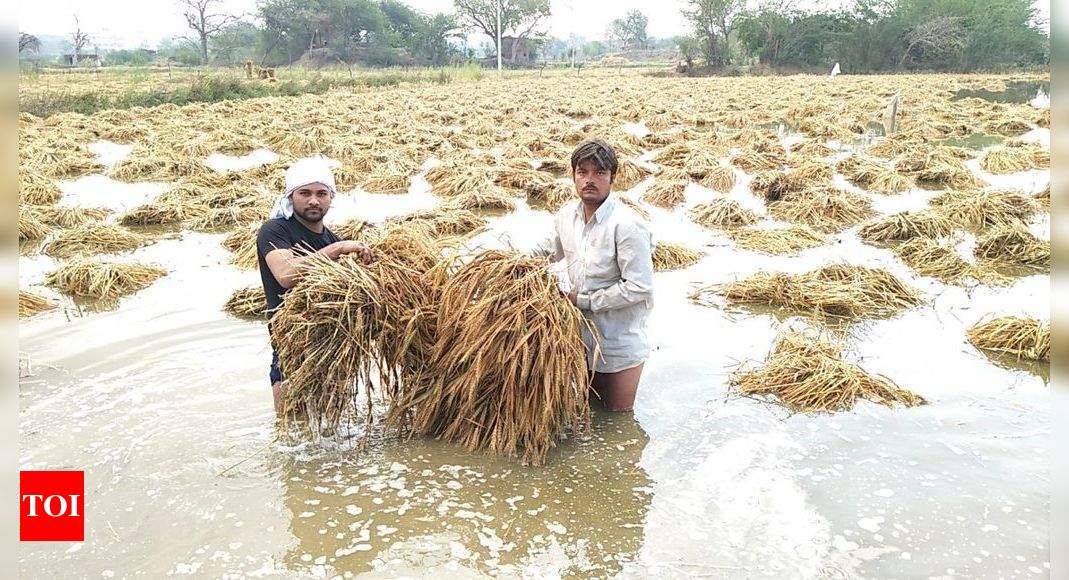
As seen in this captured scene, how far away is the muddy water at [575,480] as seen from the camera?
282 cm

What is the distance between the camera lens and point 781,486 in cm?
333

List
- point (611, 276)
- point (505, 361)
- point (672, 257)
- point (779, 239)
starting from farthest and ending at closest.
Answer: point (779, 239) → point (672, 257) → point (611, 276) → point (505, 361)

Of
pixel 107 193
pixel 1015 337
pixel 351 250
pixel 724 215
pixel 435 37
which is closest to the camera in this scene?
pixel 351 250

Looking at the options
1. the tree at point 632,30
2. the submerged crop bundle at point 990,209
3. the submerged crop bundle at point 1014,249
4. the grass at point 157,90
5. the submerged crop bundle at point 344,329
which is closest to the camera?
the submerged crop bundle at point 344,329

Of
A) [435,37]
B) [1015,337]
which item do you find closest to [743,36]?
[435,37]

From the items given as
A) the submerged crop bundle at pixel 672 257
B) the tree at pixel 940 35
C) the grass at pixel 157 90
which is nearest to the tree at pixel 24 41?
the submerged crop bundle at pixel 672 257

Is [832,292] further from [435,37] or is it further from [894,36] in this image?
[435,37]

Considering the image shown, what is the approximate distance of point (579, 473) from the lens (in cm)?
340

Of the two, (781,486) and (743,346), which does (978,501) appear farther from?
(743,346)

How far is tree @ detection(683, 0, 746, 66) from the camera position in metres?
48.3

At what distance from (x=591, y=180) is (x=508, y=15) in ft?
235

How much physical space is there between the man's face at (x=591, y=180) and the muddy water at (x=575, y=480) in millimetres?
526

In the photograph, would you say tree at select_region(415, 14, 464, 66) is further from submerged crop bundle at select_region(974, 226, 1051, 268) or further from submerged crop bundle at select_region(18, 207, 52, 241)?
submerged crop bundle at select_region(974, 226, 1051, 268)

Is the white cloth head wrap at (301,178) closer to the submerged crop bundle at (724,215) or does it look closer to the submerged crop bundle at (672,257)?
the submerged crop bundle at (672,257)
